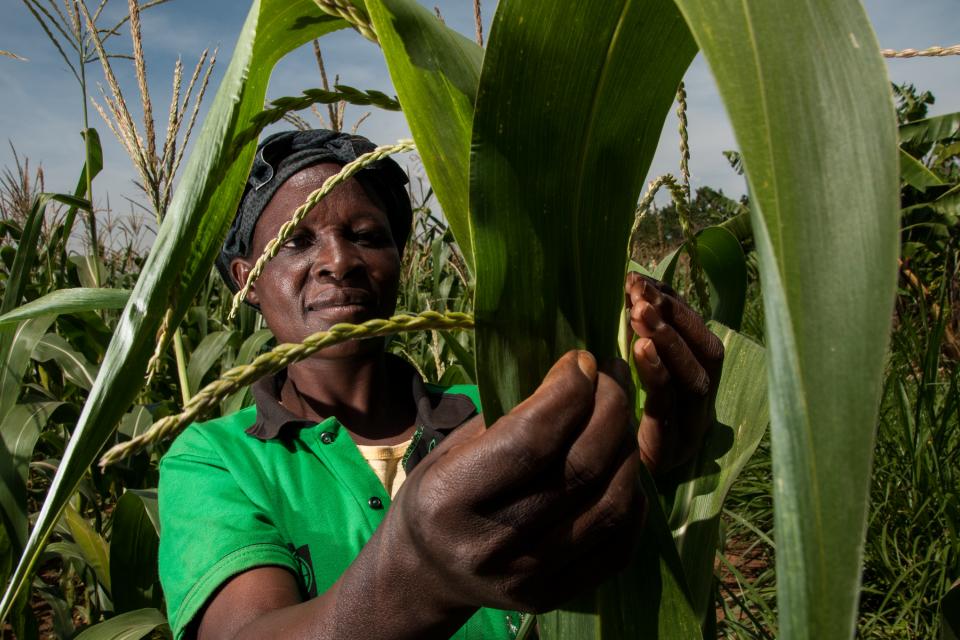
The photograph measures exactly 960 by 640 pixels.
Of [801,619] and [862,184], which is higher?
[862,184]

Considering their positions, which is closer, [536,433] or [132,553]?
[536,433]

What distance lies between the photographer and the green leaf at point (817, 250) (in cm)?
22

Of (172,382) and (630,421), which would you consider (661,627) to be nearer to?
(630,421)

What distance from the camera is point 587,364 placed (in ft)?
1.54

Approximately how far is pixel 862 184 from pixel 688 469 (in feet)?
1.44

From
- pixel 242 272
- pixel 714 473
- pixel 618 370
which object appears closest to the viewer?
pixel 618 370

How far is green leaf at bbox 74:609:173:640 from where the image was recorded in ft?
4.37

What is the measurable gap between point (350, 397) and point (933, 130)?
2.94 meters

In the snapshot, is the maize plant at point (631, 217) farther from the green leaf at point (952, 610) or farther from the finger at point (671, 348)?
the green leaf at point (952, 610)

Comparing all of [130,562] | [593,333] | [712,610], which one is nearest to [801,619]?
[593,333]

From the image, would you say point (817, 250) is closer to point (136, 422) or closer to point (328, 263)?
point (328, 263)

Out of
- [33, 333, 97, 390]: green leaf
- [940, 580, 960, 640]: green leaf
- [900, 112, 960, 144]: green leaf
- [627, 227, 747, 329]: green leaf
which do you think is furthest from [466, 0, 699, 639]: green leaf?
[900, 112, 960, 144]: green leaf

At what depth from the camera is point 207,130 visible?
1.34ft

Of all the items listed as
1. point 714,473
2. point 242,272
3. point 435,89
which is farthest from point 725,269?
point 242,272
